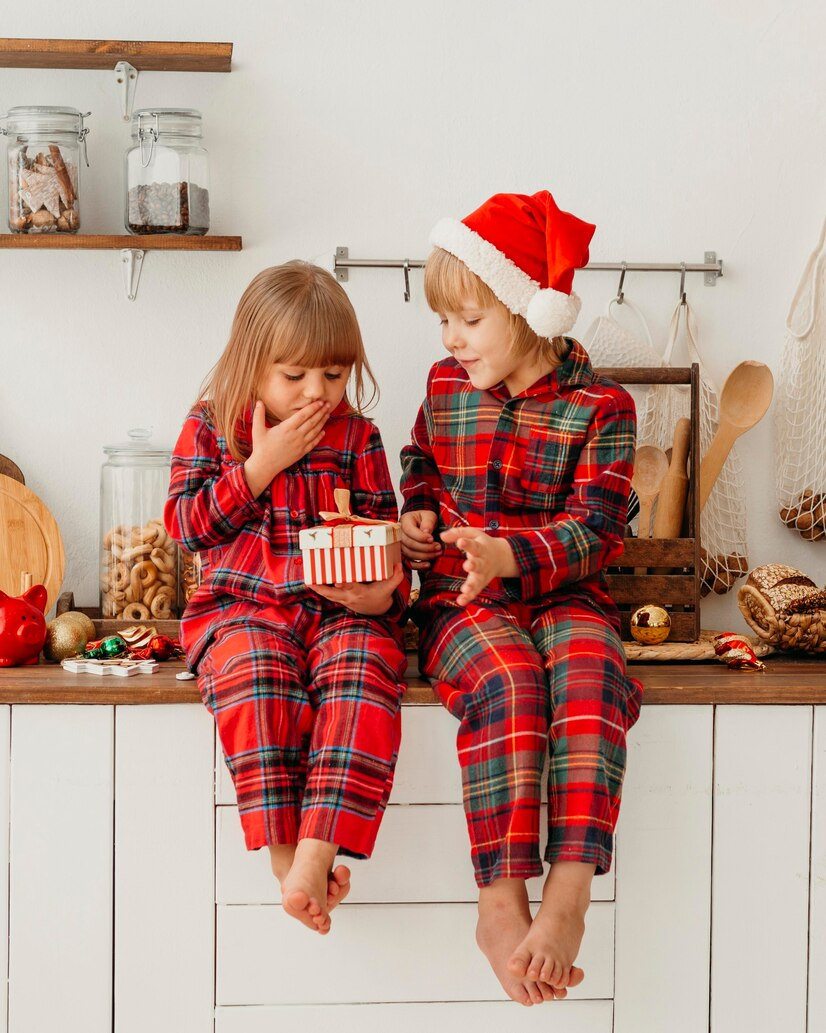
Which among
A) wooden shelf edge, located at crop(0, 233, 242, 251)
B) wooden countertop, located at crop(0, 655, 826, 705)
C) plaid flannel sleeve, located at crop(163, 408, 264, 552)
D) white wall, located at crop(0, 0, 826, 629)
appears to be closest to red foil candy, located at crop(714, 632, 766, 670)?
wooden countertop, located at crop(0, 655, 826, 705)

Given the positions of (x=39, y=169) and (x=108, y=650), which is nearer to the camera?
(x=108, y=650)

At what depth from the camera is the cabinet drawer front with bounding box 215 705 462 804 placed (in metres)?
1.19

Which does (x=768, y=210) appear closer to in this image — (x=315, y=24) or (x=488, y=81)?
(x=488, y=81)

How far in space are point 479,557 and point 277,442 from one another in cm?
27

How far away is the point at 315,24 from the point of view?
1564 millimetres

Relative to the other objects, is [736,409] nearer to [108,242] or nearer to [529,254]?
[529,254]

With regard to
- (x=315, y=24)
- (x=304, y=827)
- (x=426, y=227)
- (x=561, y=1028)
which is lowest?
(x=561, y=1028)

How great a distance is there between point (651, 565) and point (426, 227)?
1.87 feet

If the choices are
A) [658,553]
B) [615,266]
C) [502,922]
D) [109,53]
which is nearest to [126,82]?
[109,53]

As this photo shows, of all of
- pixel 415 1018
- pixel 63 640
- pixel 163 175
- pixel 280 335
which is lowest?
pixel 415 1018

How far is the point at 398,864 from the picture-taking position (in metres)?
1.20

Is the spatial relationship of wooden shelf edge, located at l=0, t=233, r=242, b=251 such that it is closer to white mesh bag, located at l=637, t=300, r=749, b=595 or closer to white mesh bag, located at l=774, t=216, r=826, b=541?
white mesh bag, located at l=637, t=300, r=749, b=595

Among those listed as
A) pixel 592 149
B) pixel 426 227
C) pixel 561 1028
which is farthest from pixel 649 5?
pixel 561 1028

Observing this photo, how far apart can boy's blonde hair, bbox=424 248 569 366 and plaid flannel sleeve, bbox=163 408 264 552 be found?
0.31 metres
